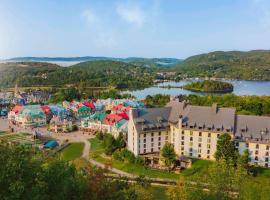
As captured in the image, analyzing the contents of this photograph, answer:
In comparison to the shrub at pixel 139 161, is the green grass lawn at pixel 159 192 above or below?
below

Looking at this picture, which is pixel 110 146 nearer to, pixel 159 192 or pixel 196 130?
pixel 196 130

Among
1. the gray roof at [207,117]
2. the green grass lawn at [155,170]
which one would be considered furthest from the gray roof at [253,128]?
the green grass lawn at [155,170]

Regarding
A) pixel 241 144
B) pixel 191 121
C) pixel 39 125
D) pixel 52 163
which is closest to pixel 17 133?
pixel 39 125

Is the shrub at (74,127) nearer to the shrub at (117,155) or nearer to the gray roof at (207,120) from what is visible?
the shrub at (117,155)

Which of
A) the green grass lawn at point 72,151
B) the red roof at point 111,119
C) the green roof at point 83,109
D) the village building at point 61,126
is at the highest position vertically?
the red roof at point 111,119

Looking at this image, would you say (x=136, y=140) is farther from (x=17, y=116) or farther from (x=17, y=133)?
(x=17, y=116)

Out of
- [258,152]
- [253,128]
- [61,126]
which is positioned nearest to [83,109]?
[61,126]

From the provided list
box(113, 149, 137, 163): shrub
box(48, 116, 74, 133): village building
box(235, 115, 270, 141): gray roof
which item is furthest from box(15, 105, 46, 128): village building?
box(235, 115, 270, 141): gray roof
